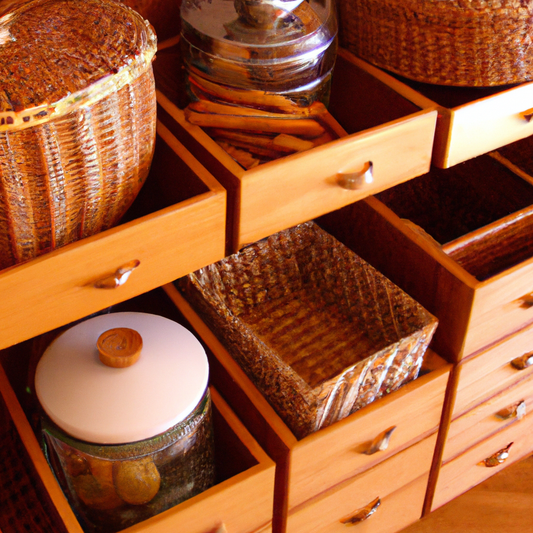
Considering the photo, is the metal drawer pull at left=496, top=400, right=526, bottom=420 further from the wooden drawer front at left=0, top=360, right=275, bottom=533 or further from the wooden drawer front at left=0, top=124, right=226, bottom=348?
the wooden drawer front at left=0, top=124, right=226, bottom=348

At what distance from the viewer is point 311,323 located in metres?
1.27

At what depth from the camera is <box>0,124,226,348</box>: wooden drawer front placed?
750mm

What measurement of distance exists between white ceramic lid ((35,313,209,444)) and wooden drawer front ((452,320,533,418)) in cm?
47

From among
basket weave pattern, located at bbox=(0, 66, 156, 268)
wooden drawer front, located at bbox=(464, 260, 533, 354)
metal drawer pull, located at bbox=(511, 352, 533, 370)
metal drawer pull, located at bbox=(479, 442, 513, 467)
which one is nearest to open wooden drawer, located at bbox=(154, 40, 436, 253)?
basket weave pattern, located at bbox=(0, 66, 156, 268)

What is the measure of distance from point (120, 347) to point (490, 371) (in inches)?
25.8

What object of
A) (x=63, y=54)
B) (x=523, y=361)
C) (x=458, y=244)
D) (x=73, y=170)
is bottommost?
(x=523, y=361)

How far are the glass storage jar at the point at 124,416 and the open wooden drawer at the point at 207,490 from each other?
0.03 metres

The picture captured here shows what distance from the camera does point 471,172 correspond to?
4.86ft

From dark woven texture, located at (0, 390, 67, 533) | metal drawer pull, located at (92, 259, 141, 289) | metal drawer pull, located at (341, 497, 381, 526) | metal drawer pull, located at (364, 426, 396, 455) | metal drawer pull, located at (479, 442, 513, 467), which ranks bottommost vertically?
metal drawer pull, located at (479, 442, 513, 467)

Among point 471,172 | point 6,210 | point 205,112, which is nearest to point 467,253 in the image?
point 471,172

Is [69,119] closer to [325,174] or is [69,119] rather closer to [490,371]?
[325,174]

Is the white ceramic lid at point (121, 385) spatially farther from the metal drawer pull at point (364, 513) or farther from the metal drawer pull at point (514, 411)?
the metal drawer pull at point (514, 411)

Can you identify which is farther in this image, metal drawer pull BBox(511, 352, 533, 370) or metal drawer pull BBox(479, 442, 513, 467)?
metal drawer pull BBox(479, 442, 513, 467)

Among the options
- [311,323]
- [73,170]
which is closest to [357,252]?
[311,323]
